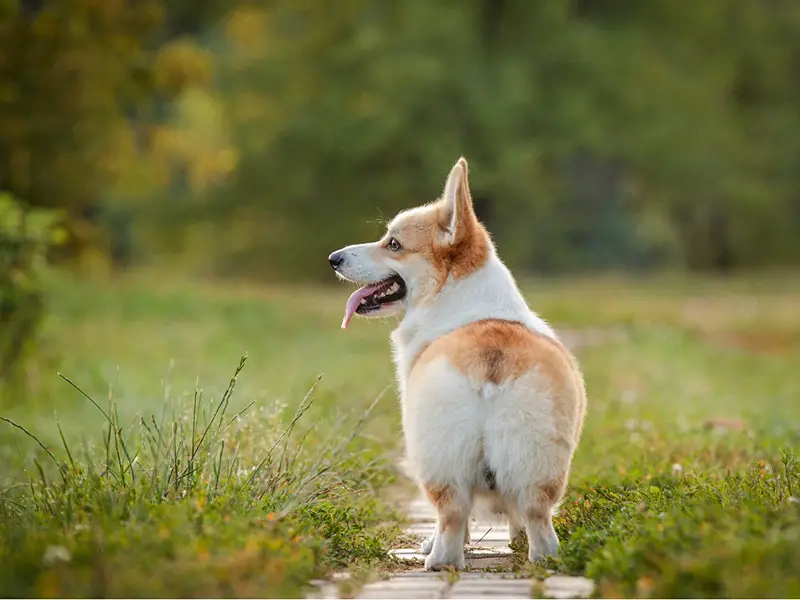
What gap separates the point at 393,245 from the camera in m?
6.48

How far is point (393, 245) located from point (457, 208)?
463 mm

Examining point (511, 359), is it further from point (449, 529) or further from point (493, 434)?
point (449, 529)

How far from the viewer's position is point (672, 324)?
21.1 metres

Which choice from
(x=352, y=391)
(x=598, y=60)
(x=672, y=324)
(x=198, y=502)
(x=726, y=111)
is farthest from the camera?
(x=726, y=111)

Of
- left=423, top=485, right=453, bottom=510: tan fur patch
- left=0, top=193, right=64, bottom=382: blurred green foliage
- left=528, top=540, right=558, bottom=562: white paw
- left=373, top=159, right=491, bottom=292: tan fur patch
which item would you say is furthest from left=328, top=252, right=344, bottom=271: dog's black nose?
left=0, top=193, right=64, bottom=382: blurred green foliage

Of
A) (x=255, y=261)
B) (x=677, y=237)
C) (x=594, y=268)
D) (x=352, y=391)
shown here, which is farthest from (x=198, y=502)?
(x=677, y=237)

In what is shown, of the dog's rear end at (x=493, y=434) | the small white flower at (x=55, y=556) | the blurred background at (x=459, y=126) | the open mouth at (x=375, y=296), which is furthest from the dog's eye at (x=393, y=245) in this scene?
the blurred background at (x=459, y=126)

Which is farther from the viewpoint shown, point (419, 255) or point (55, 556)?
point (419, 255)

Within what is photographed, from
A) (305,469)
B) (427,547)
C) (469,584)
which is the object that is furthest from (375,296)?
(469,584)

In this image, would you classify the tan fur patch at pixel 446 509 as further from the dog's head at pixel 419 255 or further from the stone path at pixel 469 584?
the dog's head at pixel 419 255

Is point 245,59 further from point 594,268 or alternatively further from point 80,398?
point 80,398

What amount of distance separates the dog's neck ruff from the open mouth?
20 cm

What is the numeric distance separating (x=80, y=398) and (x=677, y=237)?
33267 millimetres

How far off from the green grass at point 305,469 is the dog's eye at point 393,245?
39.3 inches
